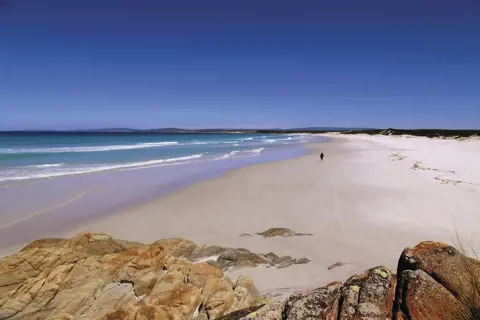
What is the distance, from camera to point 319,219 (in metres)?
10.9

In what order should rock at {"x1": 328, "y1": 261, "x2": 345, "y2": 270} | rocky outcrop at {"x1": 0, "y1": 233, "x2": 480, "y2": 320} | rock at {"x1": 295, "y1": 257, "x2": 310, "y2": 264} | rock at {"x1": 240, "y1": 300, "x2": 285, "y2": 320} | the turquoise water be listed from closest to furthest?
1. rocky outcrop at {"x1": 0, "y1": 233, "x2": 480, "y2": 320}
2. rock at {"x1": 240, "y1": 300, "x2": 285, "y2": 320}
3. rock at {"x1": 328, "y1": 261, "x2": 345, "y2": 270}
4. rock at {"x1": 295, "y1": 257, "x2": 310, "y2": 264}
5. the turquoise water

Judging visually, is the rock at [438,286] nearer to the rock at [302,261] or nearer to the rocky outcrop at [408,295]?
the rocky outcrop at [408,295]

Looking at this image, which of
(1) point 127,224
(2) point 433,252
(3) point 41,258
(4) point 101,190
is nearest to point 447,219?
(2) point 433,252

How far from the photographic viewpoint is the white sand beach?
24.5ft

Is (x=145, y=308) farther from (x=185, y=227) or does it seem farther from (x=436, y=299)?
(x=185, y=227)

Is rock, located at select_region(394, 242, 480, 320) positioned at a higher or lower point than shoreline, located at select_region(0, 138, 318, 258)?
higher

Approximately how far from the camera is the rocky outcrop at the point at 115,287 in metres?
4.44

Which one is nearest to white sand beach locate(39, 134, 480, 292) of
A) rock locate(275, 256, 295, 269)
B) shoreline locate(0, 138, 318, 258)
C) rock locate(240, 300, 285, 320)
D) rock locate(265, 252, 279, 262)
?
rock locate(275, 256, 295, 269)

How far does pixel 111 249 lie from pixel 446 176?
1801 cm

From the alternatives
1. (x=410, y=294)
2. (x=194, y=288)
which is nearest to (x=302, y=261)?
(x=194, y=288)

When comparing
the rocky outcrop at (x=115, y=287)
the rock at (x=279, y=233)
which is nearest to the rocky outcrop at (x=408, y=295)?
the rocky outcrop at (x=115, y=287)

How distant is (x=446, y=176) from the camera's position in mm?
17188

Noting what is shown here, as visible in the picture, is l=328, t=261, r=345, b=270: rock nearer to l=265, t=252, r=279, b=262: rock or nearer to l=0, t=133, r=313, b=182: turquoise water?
l=265, t=252, r=279, b=262: rock

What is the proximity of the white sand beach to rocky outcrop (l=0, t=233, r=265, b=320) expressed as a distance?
168cm
